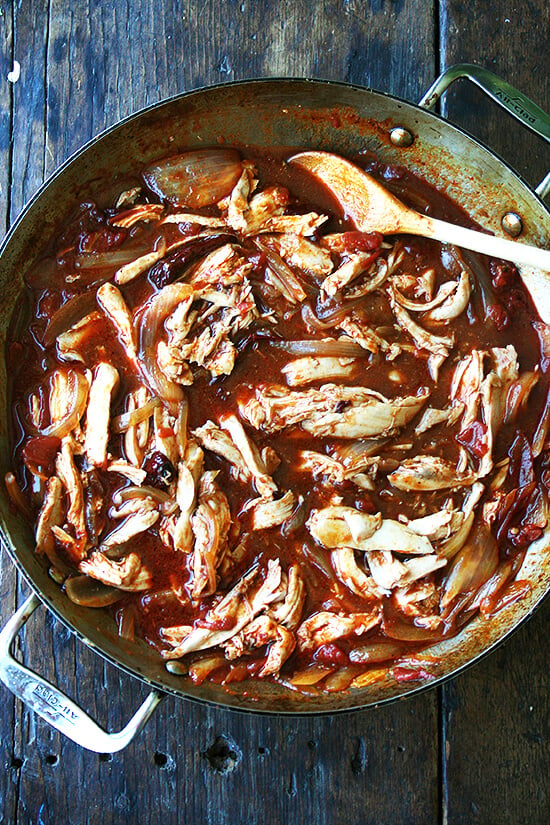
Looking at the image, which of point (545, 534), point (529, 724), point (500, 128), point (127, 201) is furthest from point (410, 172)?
point (529, 724)

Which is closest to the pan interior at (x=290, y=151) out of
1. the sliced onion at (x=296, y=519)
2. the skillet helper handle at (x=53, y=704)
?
the skillet helper handle at (x=53, y=704)

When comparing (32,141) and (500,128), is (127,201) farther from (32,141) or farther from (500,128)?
(500,128)

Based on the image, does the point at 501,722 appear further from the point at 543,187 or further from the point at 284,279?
the point at 543,187

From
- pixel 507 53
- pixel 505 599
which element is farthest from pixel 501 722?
pixel 507 53

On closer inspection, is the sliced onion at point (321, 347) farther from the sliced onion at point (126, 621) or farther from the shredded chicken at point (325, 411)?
the sliced onion at point (126, 621)

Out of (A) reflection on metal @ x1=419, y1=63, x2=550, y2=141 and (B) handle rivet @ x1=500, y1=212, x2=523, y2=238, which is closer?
(A) reflection on metal @ x1=419, y1=63, x2=550, y2=141

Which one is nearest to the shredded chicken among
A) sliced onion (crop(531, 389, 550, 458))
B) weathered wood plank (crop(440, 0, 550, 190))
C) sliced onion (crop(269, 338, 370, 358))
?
sliced onion (crop(269, 338, 370, 358))

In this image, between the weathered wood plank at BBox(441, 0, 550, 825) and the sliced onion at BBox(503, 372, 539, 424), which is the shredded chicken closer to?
the sliced onion at BBox(503, 372, 539, 424)
